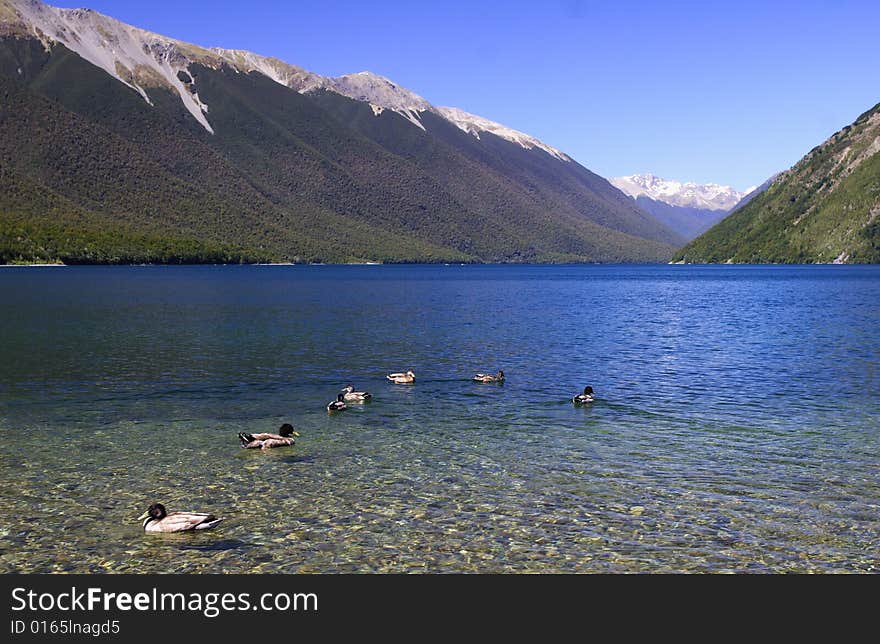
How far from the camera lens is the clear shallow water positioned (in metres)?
20.4

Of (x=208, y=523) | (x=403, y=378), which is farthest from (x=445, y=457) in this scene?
(x=403, y=378)

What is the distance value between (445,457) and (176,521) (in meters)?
11.3

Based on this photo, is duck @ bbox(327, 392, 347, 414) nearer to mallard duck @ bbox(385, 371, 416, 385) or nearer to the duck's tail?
mallard duck @ bbox(385, 371, 416, 385)

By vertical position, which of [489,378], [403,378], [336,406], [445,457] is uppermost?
[489,378]

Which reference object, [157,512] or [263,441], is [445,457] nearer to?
[263,441]

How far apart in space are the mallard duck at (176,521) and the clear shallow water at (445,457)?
0.34 metres

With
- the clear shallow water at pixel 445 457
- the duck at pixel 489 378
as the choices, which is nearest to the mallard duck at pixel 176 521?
the clear shallow water at pixel 445 457

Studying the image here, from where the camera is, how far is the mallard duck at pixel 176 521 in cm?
2127

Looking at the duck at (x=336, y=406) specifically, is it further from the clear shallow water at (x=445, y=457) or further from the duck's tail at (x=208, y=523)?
the duck's tail at (x=208, y=523)

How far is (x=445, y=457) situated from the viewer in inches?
1176

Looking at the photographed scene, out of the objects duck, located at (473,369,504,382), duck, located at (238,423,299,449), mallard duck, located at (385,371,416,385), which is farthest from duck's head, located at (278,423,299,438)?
duck, located at (473,369,504,382)

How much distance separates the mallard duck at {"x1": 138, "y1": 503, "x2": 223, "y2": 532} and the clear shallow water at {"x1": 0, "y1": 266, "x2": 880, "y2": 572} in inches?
13.4
